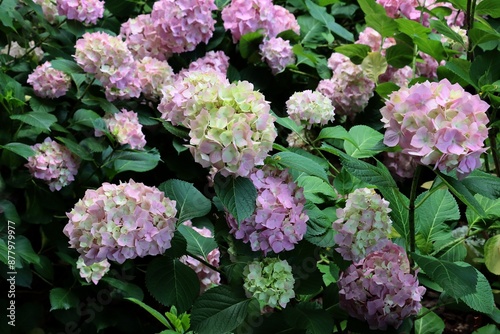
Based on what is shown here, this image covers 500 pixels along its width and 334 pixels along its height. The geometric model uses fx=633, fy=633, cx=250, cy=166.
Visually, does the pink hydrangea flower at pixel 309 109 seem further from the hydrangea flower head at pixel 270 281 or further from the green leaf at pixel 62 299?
the green leaf at pixel 62 299

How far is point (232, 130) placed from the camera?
1174mm

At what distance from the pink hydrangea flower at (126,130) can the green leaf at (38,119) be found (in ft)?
0.55

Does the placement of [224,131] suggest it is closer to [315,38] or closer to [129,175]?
[129,175]

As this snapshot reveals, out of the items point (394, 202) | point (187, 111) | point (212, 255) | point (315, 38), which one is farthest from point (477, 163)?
point (315, 38)

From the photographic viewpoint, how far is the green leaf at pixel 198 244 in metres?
1.61

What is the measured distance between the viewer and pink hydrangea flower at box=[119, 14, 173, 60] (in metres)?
2.43

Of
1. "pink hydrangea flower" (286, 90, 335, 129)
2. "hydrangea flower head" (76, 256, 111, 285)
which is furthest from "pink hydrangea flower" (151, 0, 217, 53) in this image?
"hydrangea flower head" (76, 256, 111, 285)

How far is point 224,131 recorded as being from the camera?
1172mm

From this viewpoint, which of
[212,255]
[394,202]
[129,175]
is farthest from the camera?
[129,175]

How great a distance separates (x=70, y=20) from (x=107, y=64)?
42 centimetres

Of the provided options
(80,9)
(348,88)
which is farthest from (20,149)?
(348,88)

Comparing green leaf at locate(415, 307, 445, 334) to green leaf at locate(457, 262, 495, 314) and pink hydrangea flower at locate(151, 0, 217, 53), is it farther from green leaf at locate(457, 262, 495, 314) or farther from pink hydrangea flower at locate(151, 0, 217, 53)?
pink hydrangea flower at locate(151, 0, 217, 53)

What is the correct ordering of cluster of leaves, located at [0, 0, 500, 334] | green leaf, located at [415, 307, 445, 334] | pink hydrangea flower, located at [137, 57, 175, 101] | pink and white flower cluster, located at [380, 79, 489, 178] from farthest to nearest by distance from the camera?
pink hydrangea flower, located at [137, 57, 175, 101] < green leaf, located at [415, 307, 445, 334] < cluster of leaves, located at [0, 0, 500, 334] < pink and white flower cluster, located at [380, 79, 489, 178]

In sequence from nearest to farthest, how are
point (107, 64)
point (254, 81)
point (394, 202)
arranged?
point (394, 202), point (107, 64), point (254, 81)
